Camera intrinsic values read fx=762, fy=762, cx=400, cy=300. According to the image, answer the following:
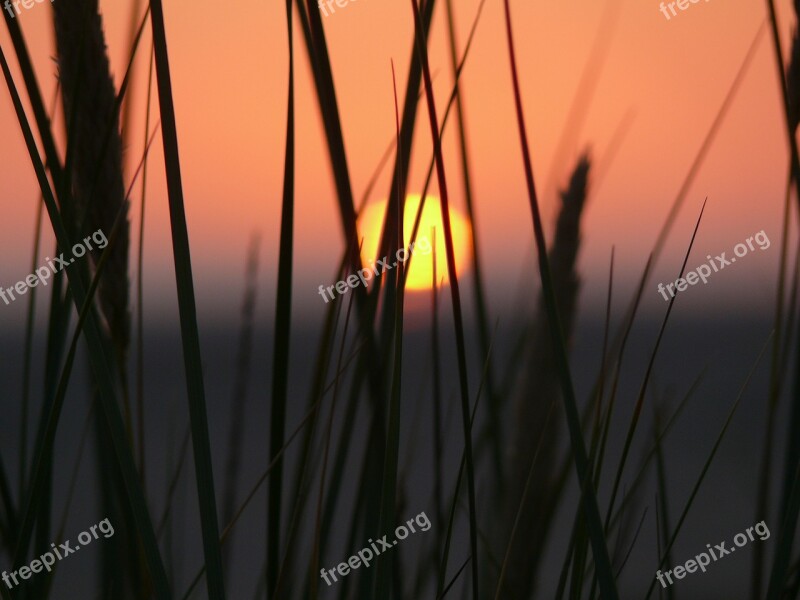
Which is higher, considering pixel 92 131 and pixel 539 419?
pixel 92 131

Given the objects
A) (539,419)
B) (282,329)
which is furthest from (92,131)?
(539,419)

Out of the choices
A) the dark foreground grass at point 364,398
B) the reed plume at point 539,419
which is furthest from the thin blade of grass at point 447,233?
the reed plume at point 539,419

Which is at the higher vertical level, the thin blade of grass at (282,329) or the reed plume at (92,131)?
the reed plume at (92,131)

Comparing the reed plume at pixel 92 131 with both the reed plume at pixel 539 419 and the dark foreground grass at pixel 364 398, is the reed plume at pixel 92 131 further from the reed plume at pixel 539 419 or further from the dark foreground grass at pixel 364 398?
the reed plume at pixel 539 419

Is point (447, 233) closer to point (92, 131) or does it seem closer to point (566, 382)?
point (566, 382)

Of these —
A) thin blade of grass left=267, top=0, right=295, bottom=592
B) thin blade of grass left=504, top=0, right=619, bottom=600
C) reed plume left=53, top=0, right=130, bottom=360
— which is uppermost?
reed plume left=53, top=0, right=130, bottom=360

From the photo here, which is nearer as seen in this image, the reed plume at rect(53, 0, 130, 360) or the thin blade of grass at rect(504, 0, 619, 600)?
the thin blade of grass at rect(504, 0, 619, 600)

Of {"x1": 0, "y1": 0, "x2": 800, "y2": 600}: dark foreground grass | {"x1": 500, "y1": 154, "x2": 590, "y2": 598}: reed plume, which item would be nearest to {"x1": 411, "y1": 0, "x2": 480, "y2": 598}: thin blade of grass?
{"x1": 0, "y1": 0, "x2": 800, "y2": 600}: dark foreground grass

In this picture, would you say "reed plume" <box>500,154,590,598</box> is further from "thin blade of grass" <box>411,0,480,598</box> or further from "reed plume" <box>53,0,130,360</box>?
"reed plume" <box>53,0,130,360</box>

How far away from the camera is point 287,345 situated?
324 millimetres

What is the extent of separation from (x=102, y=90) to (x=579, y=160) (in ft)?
0.98

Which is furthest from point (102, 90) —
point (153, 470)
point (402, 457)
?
point (153, 470)

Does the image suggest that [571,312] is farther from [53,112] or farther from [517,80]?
[53,112]

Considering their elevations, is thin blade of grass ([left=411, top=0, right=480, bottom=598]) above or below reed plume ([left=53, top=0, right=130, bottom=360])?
below
